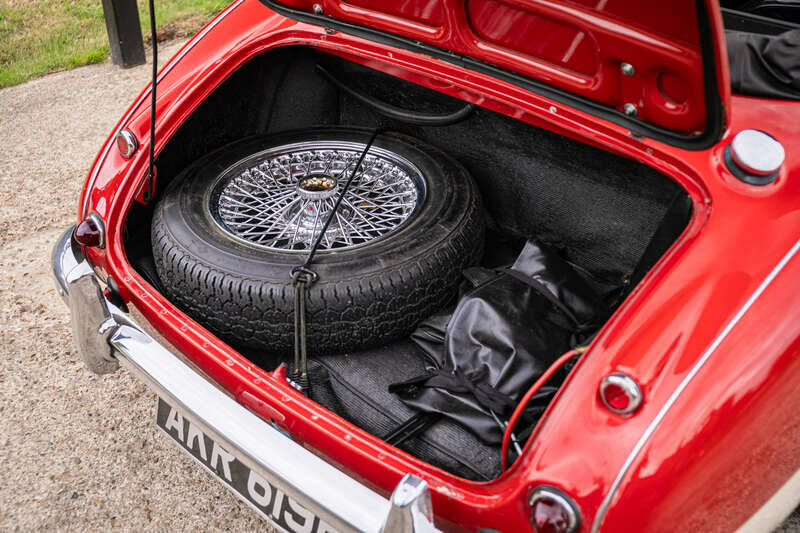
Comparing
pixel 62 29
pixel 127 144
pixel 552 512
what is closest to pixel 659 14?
pixel 552 512

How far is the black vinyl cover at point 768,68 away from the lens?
1258 mm

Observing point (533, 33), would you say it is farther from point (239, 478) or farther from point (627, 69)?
point (239, 478)

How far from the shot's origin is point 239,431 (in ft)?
4.25

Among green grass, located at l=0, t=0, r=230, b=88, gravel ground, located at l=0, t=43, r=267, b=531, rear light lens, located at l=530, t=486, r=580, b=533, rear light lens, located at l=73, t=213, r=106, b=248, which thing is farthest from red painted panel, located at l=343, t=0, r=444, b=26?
green grass, located at l=0, t=0, r=230, b=88

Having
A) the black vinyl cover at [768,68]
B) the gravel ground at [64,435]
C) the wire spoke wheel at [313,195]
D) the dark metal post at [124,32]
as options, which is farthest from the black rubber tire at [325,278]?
the dark metal post at [124,32]

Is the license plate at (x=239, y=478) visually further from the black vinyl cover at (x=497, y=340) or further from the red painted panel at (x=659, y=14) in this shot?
the red painted panel at (x=659, y=14)

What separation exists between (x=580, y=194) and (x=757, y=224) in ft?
2.80

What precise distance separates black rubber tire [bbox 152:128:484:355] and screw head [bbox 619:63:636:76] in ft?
1.96

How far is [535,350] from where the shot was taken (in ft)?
4.91

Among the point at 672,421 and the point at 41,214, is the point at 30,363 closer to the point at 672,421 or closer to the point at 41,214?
the point at 41,214

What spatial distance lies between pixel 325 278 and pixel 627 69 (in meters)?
0.80

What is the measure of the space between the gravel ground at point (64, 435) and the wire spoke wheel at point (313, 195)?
77 cm

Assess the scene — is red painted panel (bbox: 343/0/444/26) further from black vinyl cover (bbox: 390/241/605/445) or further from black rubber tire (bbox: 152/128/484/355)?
black vinyl cover (bbox: 390/241/605/445)

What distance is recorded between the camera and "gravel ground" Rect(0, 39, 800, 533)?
1.84m
